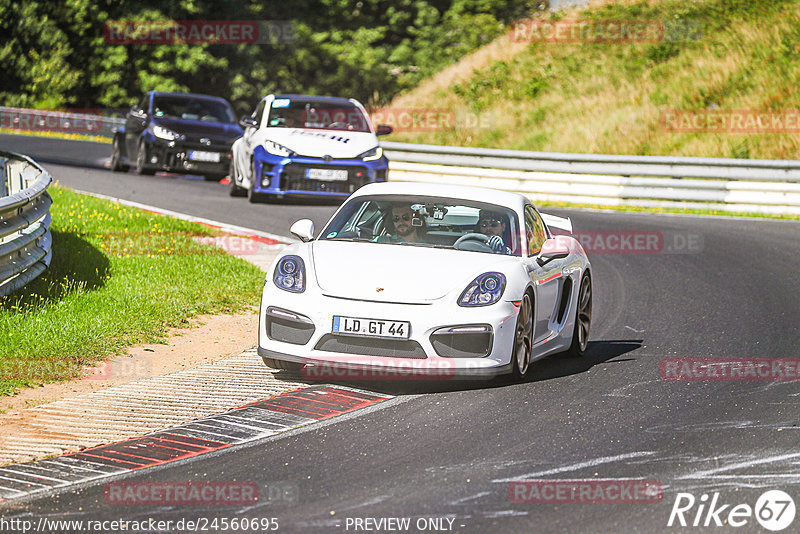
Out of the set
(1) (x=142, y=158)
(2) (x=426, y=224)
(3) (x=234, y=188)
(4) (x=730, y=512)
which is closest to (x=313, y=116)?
(3) (x=234, y=188)

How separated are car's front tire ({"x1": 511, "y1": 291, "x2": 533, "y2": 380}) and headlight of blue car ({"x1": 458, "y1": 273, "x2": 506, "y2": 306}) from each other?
0.21 m

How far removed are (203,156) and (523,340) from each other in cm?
1508

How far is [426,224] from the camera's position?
9141mm

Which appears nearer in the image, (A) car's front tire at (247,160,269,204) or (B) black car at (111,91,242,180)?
(A) car's front tire at (247,160,269,204)

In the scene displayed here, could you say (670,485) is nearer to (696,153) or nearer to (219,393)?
(219,393)

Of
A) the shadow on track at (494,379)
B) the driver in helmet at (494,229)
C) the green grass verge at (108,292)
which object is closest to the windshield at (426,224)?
the driver in helmet at (494,229)

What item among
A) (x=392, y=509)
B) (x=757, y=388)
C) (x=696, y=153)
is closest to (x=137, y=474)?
(x=392, y=509)

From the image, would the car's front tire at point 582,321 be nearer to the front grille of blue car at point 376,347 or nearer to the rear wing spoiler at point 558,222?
the rear wing spoiler at point 558,222

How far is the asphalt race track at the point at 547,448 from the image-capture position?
214 inches

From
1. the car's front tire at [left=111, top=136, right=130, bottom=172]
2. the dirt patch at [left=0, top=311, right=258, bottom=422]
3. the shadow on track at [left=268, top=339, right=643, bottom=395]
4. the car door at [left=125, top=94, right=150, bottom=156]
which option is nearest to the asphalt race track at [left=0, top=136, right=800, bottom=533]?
the shadow on track at [left=268, top=339, right=643, bottom=395]

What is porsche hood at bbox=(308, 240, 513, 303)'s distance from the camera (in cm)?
786

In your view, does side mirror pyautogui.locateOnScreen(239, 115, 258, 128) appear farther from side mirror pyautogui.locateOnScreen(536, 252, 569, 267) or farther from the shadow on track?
side mirror pyautogui.locateOnScreen(536, 252, 569, 267)

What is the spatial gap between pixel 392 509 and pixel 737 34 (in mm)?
28896

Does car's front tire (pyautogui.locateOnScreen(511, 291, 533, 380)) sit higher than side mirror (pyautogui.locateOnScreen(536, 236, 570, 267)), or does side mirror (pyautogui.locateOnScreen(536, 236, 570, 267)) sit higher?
side mirror (pyautogui.locateOnScreen(536, 236, 570, 267))
